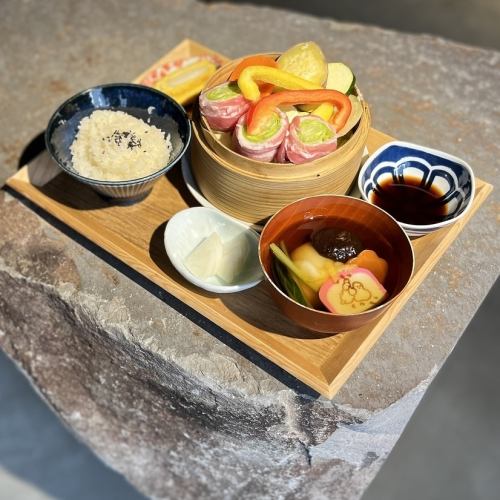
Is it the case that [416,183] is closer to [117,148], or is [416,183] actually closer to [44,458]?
[117,148]

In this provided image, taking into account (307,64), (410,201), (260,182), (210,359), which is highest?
(307,64)

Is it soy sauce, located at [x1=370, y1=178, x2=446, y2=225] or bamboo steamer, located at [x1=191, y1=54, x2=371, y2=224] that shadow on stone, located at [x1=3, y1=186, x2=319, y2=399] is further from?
soy sauce, located at [x1=370, y1=178, x2=446, y2=225]

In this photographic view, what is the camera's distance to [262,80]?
2014mm

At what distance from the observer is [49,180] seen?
7.77ft

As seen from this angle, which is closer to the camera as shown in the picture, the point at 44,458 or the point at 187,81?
the point at 187,81

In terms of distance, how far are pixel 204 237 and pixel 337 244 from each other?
1.49 feet

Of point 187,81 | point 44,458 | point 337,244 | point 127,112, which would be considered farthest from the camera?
point 44,458

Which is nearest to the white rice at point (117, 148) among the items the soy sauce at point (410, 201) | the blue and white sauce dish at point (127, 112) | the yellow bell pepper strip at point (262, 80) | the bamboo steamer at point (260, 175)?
the blue and white sauce dish at point (127, 112)

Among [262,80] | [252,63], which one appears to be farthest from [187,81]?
[262,80]

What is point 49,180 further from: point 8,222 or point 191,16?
point 191,16

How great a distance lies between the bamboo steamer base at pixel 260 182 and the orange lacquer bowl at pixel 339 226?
7 cm

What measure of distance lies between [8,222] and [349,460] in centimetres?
149

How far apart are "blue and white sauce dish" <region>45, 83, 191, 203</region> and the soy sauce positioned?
2.23 feet

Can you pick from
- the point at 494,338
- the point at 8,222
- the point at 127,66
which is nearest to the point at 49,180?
the point at 8,222
